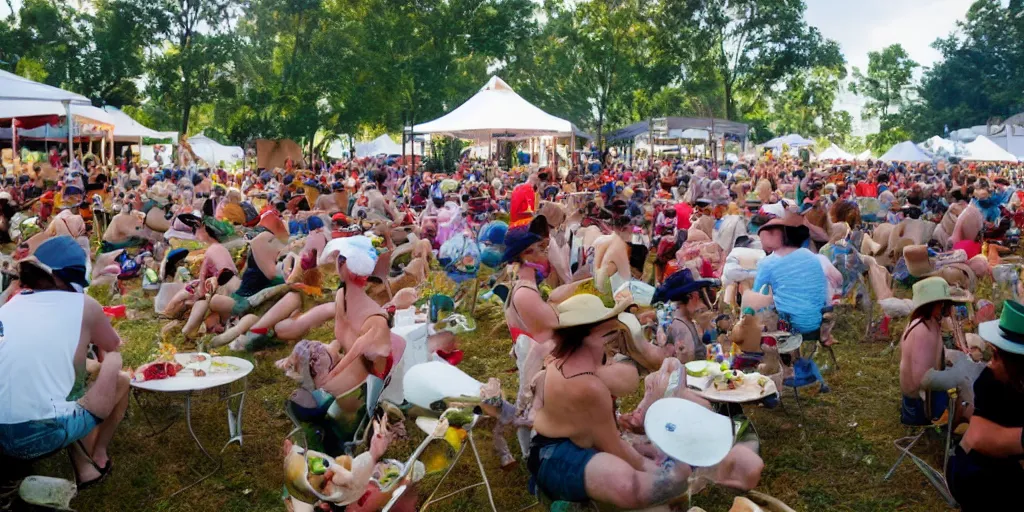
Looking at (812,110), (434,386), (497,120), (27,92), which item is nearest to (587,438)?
(434,386)

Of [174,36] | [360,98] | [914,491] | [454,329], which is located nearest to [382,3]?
[360,98]

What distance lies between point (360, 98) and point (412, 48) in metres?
3.30

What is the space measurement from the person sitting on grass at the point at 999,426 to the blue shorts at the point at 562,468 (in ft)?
5.55

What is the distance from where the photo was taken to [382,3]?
3173 centimetres

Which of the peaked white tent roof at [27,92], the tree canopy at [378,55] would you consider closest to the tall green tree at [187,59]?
the tree canopy at [378,55]

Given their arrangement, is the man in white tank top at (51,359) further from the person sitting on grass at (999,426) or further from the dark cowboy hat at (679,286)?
the person sitting on grass at (999,426)

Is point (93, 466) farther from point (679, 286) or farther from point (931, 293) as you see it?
point (931, 293)

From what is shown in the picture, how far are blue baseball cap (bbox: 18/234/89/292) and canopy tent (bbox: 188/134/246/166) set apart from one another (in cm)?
3650

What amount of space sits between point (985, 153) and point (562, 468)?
3403 cm

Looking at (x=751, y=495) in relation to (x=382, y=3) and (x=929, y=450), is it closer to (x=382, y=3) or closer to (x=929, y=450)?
(x=929, y=450)

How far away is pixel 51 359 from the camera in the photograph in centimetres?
396

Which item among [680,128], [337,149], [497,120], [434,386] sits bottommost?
[434,386]

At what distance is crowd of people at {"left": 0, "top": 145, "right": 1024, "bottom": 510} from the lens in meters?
3.36

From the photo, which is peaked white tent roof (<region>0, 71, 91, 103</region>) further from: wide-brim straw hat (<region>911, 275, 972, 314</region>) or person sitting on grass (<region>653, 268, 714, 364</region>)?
wide-brim straw hat (<region>911, 275, 972, 314</region>)
